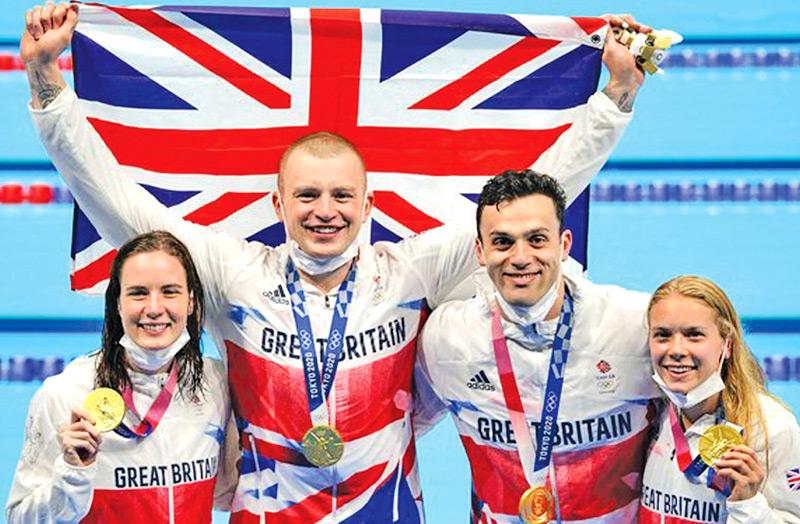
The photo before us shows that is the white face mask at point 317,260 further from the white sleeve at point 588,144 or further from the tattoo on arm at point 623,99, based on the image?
the tattoo on arm at point 623,99

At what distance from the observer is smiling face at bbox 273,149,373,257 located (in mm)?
3928

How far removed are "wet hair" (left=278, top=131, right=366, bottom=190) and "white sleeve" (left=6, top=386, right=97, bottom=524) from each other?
892 mm

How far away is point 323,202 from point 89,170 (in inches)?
25.4

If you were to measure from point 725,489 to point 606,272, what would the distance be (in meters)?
3.49

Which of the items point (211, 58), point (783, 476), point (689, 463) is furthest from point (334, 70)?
point (783, 476)

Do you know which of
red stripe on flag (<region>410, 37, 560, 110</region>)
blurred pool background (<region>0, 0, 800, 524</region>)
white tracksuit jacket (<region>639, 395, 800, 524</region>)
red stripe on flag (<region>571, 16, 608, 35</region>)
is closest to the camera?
white tracksuit jacket (<region>639, 395, 800, 524</region>)

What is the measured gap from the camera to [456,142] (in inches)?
181

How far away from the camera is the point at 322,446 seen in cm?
389

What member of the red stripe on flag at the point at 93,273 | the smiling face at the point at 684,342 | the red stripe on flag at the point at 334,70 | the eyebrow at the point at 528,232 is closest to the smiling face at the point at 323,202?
the eyebrow at the point at 528,232

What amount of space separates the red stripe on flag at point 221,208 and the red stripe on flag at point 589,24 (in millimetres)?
1069

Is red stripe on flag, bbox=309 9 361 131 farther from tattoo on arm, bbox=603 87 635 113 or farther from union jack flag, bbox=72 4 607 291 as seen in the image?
tattoo on arm, bbox=603 87 635 113

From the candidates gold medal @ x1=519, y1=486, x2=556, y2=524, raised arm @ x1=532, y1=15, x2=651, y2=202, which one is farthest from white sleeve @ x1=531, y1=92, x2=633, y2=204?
gold medal @ x1=519, y1=486, x2=556, y2=524

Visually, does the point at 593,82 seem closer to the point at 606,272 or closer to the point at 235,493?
the point at 235,493

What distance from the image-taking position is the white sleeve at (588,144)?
419 cm
